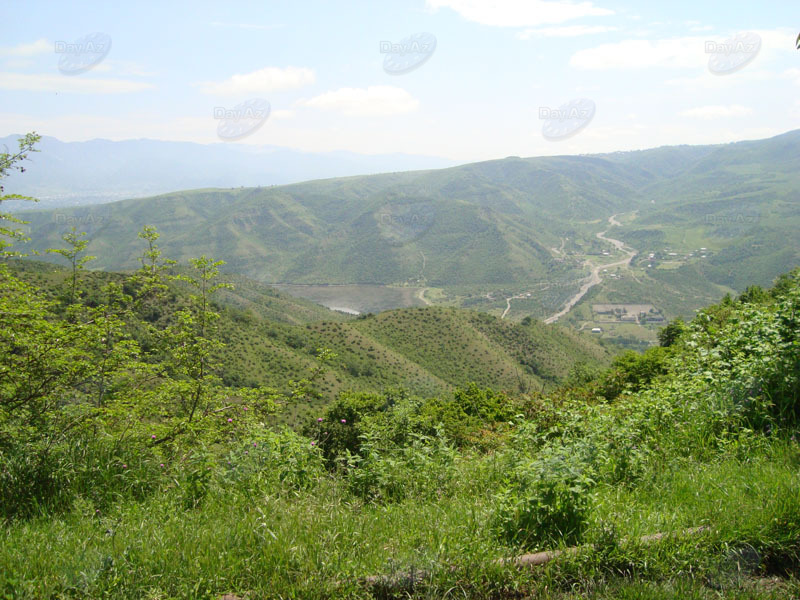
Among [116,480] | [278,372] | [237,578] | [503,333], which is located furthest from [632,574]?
[503,333]

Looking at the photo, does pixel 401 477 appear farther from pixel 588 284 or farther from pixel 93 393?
pixel 588 284

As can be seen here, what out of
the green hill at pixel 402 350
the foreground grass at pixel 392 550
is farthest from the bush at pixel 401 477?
the green hill at pixel 402 350

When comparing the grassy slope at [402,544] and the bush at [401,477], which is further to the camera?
the bush at [401,477]

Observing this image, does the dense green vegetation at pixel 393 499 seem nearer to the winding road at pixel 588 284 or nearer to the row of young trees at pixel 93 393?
the row of young trees at pixel 93 393

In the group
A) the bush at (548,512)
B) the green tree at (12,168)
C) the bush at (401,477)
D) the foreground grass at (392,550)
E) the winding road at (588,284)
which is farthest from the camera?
the winding road at (588,284)

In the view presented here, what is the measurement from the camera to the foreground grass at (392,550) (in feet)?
7.32

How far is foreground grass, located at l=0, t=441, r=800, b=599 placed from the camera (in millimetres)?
2232

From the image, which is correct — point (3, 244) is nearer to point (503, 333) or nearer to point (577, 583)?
point (577, 583)

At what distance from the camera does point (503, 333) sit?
→ 229ft

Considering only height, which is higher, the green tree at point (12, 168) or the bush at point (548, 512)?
the green tree at point (12, 168)

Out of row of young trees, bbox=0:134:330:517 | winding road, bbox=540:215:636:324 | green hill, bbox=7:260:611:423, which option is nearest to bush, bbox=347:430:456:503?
row of young trees, bbox=0:134:330:517

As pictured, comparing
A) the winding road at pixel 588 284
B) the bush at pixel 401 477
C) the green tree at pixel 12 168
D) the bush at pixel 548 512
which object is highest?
the green tree at pixel 12 168

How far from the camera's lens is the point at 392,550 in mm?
2523

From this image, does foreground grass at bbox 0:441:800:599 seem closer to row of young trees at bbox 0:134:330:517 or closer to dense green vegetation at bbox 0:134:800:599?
dense green vegetation at bbox 0:134:800:599
